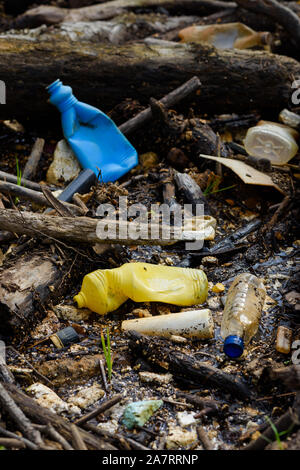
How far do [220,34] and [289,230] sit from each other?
2.77m

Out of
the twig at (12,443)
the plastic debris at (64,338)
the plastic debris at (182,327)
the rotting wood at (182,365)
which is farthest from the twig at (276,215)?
the twig at (12,443)

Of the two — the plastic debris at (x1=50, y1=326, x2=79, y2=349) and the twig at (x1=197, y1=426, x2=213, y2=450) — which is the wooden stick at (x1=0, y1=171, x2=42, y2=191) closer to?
the plastic debris at (x1=50, y1=326, x2=79, y2=349)

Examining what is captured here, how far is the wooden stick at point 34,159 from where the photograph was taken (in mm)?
4001

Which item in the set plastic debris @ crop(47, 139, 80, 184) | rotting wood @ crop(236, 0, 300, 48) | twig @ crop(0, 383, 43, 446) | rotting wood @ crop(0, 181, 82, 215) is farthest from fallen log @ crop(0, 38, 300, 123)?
twig @ crop(0, 383, 43, 446)

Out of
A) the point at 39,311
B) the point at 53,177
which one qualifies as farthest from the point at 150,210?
the point at 39,311

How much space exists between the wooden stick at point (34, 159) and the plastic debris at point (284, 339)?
7.84 feet

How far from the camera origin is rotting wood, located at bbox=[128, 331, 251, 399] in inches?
92.5

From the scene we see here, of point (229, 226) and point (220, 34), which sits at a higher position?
point (220, 34)

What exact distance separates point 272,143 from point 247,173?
0.55m

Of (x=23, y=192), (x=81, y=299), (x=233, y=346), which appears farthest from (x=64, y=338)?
(x=23, y=192)

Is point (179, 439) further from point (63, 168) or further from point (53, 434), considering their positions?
point (63, 168)

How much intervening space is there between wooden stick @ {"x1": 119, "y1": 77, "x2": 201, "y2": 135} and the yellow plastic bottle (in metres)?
1.62

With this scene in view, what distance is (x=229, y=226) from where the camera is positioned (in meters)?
3.66

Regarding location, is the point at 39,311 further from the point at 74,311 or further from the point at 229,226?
the point at 229,226
